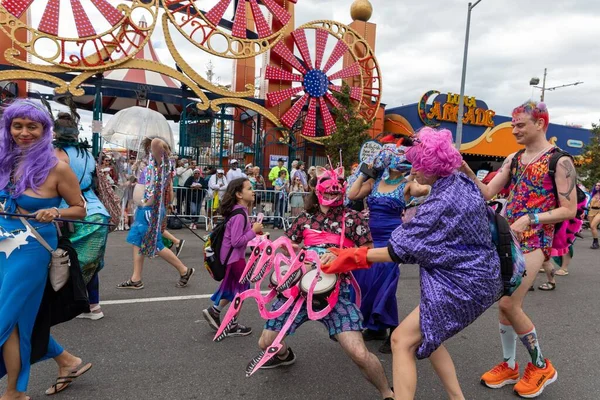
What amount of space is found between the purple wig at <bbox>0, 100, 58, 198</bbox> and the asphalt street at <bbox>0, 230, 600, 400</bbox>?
1.36 metres

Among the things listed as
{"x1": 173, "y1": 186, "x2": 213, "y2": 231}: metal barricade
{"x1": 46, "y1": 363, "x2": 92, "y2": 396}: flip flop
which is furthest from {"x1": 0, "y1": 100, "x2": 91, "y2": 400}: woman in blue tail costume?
{"x1": 173, "y1": 186, "x2": 213, "y2": 231}: metal barricade

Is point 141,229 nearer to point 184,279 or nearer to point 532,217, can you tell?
point 184,279

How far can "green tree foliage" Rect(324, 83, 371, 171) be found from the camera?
14859 millimetres

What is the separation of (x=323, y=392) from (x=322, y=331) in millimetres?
1167

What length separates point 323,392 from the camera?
2930 millimetres

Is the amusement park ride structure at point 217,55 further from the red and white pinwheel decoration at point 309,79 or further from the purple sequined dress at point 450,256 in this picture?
the purple sequined dress at point 450,256

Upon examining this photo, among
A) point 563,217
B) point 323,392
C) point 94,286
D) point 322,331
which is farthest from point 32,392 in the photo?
point 563,217

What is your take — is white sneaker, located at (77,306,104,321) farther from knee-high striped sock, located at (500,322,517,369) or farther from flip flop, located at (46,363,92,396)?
knee-high striped sock, located at (500,322,517,369)

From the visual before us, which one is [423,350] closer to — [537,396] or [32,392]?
[537,396]

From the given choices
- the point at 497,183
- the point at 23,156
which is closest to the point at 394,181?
the point at 497,183

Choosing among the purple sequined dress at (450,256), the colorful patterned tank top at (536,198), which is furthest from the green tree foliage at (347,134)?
the purple sequined dress at (450,256)

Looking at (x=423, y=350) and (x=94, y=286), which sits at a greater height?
(x=423, y=350)

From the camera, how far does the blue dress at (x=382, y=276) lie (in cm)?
353

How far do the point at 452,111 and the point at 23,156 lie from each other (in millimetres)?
20756
